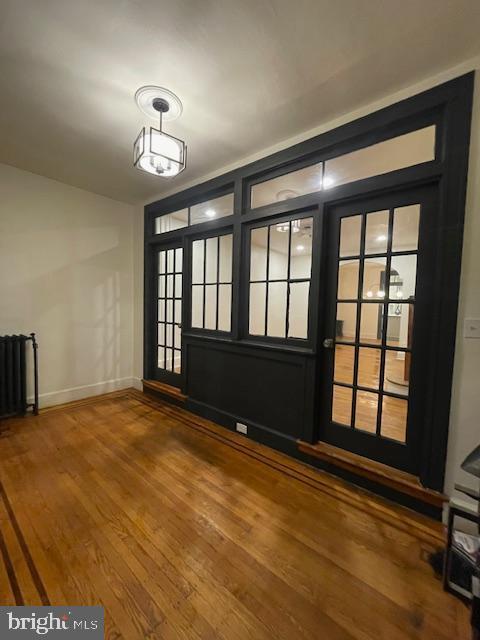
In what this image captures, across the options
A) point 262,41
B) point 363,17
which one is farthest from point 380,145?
point 262,41

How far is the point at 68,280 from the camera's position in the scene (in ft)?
10.5

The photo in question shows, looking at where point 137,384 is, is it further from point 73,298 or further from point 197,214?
point 197,214

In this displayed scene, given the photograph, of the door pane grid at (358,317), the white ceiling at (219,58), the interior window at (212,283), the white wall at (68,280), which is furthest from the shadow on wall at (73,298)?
the door pane grid at (358,317)

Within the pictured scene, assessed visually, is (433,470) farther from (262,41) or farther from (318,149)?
(262,41)

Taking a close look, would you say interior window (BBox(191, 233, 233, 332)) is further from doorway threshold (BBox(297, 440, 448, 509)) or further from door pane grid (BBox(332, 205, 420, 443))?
doorway threshold (BBox(297, 440, 448, 509))

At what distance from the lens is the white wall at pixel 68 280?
9.25 feet

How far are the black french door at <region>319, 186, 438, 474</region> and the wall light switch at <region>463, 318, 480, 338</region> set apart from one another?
6.8 inches

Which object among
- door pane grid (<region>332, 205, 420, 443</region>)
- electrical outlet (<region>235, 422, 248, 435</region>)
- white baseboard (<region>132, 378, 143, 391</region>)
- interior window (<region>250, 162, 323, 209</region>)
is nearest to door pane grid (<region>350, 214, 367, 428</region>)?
door pane grid (<region>332, 205, 420, 443</region>)

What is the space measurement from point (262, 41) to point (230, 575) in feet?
8.74

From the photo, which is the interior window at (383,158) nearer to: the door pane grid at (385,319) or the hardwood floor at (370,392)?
the door pane grid at (385,319)

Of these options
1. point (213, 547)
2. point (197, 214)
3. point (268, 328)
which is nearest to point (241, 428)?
point (268, 328)

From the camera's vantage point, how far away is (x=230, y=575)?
1.21m

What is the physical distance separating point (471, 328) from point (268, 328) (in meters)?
1.41

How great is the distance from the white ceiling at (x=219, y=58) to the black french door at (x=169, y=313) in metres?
1.45
